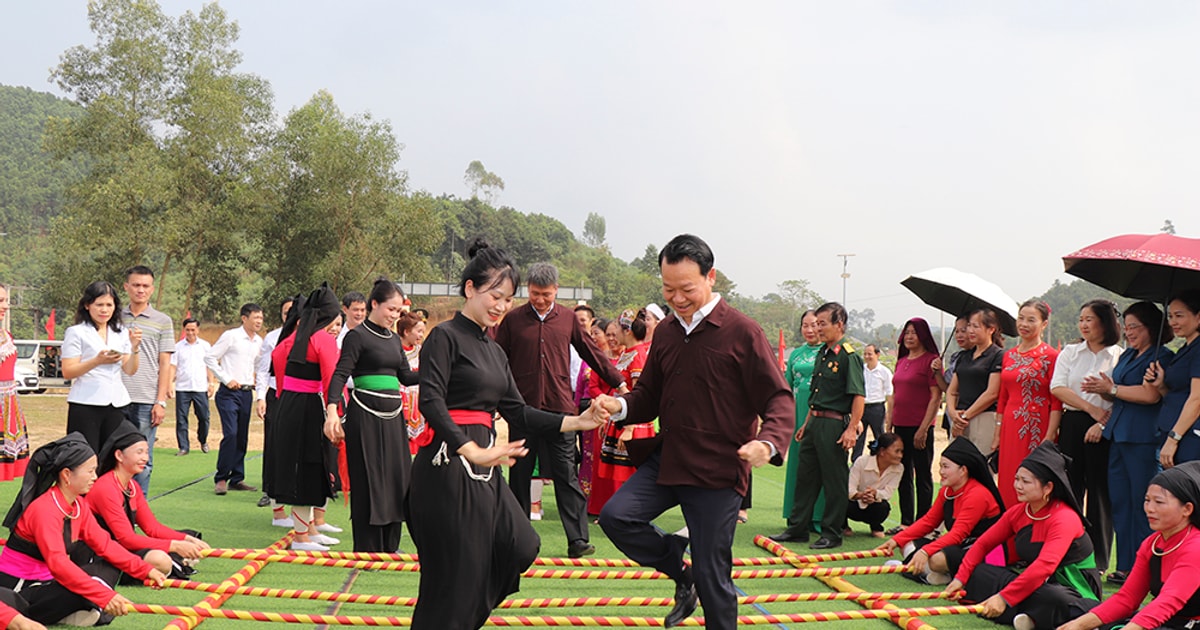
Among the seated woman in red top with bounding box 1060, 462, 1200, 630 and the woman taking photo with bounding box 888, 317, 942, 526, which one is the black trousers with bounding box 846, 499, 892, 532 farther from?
the seated woman in red top with bounding box 1060, 462, 1200, 630

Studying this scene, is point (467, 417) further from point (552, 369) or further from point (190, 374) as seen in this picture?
point (190, 374)

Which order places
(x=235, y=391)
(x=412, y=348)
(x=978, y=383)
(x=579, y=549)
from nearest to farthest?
(x=579, y=549) → (x=978, y=383) → (x=412, y=348) → (x=235, y=391)

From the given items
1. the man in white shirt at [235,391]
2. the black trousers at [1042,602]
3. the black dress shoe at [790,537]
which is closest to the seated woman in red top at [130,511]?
the man in white shirt at [235,391]

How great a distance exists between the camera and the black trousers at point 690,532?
4027 millimetres

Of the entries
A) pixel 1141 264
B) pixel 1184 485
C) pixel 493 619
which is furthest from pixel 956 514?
pixel 493 619

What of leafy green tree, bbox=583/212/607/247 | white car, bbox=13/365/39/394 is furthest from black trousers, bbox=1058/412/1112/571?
leafy green tree, bbox=583/212/607/247

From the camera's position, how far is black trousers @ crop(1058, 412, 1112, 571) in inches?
259

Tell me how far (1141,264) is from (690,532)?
13.5 ft

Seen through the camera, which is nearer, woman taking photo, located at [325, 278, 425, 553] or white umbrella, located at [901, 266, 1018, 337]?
woman taking photo, located at [325, 278, 425, 553]

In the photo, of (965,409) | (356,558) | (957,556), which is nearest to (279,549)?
(356,558)

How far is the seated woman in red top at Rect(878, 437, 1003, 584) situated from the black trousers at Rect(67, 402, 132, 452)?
517 cm

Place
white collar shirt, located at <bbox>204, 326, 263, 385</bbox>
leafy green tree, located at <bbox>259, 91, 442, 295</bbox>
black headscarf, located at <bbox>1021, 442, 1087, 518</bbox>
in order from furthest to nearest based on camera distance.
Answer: leafy green tree, located at <bbox>259, 91, 442, 295</bbox> → white collar shirt, located at <bbox>204, 326, 263, 385</bbox> → black headscarf, located at <bbox>1021, 442, 1087, 518</bbox>

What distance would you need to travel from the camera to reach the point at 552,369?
6832 mm

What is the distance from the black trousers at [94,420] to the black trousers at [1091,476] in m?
6.36
